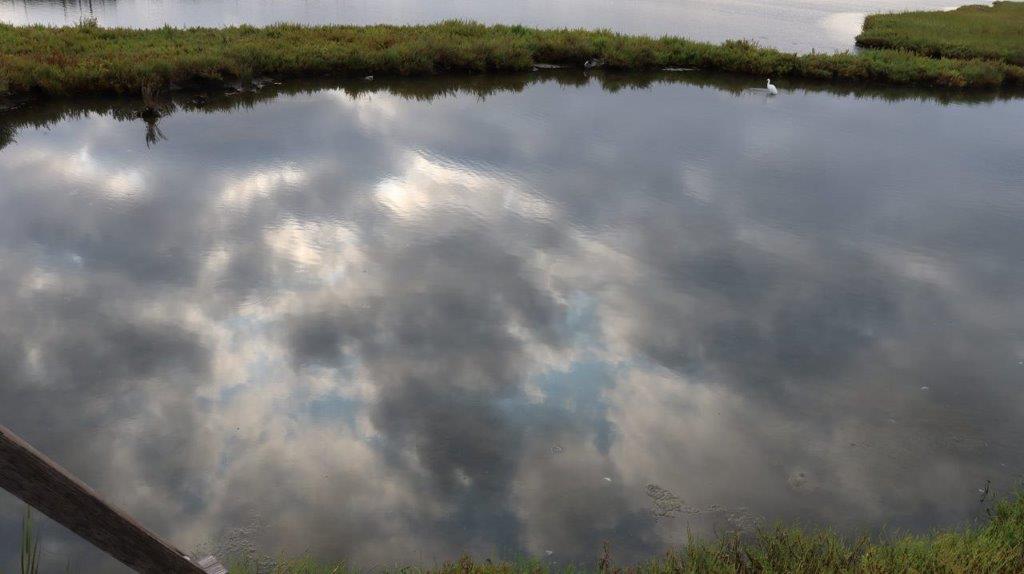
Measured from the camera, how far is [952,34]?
3186 centimetres

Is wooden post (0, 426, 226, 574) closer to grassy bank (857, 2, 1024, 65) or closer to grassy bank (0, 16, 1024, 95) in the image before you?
grassy bank (0, 16, 1024, 95)

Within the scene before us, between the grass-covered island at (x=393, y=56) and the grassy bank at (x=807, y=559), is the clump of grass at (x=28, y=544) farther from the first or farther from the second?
the grass-covered island at (x=393, y=56)

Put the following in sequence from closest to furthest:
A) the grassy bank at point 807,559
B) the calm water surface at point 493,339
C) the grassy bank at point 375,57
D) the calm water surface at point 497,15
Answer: the grassy bank at point 807,559
the calm water surface at point 493,339
the grassy bank at point 375,57
the calm water surface at point 497,15

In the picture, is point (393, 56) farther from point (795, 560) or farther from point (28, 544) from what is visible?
point (28, 544)

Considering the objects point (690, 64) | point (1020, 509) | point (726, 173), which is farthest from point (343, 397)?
point (690, 64)

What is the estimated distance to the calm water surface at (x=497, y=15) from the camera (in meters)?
28.0

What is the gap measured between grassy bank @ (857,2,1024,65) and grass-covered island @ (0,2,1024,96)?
13 cm

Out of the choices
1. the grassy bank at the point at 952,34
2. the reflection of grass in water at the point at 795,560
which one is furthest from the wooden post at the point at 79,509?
the grassy bank at the point at 952,34

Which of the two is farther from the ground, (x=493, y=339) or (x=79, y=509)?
(x=79, y=509)

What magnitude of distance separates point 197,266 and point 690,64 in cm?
1972

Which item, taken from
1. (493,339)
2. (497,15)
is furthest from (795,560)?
(497,15)

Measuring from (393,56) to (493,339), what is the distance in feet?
48.7

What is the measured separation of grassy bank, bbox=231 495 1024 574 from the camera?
5.02 m

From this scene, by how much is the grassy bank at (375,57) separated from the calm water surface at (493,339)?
2.39 metres
